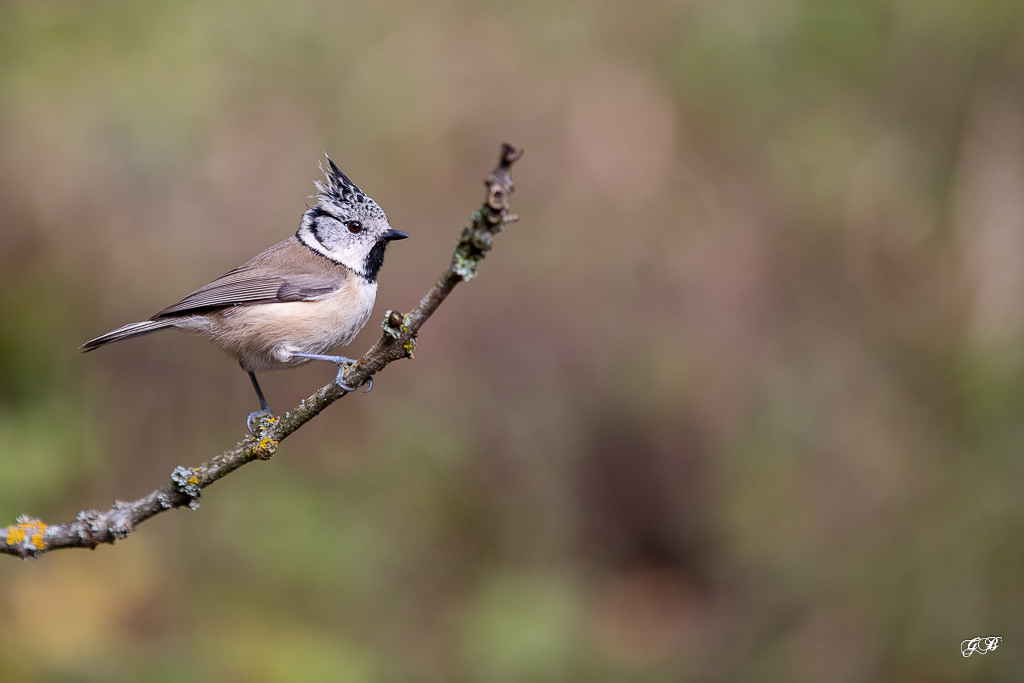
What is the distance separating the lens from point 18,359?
612 cm

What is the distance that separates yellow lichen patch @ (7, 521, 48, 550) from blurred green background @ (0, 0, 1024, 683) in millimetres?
2831

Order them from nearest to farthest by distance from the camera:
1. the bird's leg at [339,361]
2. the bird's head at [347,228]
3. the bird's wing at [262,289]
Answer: the bird's leg at [339,361], the bird's head at [347,228], the bird's wing at [262,289]

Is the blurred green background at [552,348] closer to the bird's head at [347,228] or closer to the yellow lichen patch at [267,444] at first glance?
the bird's head at [347,228]

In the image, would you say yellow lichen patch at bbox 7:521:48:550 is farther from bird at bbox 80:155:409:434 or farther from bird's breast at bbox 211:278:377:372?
bird's breast at bbox 211:278:377:372

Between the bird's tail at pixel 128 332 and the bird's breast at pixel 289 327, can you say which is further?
the bird's breast at pixel 289 327

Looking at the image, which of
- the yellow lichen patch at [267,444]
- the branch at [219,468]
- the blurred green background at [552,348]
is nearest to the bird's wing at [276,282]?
the branch at [219,468]

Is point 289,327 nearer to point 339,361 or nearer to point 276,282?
point 276,282

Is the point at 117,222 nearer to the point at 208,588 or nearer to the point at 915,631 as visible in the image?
the point at 208,588

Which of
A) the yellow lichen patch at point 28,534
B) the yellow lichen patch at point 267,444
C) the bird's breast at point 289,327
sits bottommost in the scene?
the yellow lichen patch at point 267,444

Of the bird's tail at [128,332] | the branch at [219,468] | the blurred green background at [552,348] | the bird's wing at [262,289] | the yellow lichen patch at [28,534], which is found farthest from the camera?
the blurred green background at [552,348]

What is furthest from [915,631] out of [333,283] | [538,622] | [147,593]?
[147,593]

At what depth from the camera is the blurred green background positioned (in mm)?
5844

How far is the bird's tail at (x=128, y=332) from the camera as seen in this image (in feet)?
10.6

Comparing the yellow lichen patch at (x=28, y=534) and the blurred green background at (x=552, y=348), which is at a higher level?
the blurred green background at (x=552, y=348)
